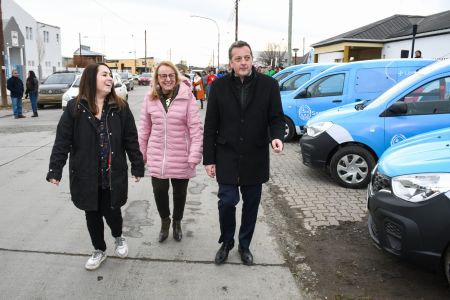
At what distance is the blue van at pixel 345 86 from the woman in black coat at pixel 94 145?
20.6 ft

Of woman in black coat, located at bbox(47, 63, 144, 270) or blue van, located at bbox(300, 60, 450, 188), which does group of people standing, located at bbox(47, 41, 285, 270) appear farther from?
blue van, located at bbox(300, 60, 450, 188)

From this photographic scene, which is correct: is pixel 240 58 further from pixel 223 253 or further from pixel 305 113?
pixel 305 113

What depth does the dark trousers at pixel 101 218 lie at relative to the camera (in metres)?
3.45

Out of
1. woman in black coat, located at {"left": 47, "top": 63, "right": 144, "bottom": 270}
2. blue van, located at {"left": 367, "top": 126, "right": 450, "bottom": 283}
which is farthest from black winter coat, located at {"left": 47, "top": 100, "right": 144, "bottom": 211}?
blue van, located at {"left": 367, "top": 126, "right": 450, "bottom": 283}

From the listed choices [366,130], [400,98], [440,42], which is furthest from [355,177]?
[440,42]

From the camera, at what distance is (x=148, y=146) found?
389 cm

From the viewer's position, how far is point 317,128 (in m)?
6.21

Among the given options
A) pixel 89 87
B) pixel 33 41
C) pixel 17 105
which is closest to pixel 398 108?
pixel 89 87

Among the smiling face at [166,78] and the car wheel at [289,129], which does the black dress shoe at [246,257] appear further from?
the car wheel at [289,129]

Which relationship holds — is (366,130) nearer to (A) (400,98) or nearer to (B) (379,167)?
(A) (400,98)

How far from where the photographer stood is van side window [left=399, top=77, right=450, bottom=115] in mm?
5488

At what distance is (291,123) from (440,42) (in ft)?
42.5

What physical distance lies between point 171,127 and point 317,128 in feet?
10.1

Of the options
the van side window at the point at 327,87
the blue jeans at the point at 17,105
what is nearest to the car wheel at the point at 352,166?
the van side window at the point at 327,87
